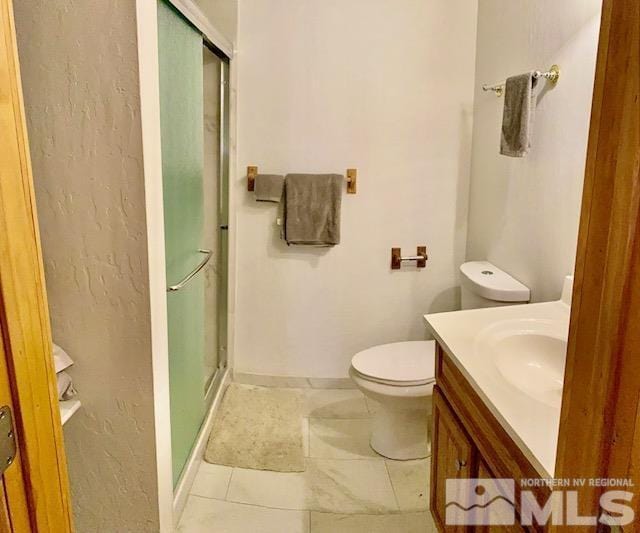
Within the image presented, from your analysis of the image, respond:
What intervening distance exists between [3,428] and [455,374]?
3.66 ft

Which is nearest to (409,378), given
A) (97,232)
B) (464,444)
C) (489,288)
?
(489,288)

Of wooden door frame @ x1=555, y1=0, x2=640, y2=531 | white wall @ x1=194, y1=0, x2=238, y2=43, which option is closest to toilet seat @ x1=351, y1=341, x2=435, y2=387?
wooden door frame @ x1=555, y1=0, x2=640, y2=531

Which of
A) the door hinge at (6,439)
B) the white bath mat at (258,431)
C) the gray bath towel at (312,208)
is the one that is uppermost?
the gray bath towel at (312,208)

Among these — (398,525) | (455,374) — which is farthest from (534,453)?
(398,525)

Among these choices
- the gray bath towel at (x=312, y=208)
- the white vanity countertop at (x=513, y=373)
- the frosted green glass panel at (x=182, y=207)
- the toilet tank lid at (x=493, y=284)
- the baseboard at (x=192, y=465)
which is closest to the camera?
the white vanity countertop at (x=513, y=373)

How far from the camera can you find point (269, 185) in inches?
104

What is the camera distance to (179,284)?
189 centimetres

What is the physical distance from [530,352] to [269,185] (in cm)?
155

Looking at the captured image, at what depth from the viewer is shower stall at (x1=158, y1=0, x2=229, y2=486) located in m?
1.77

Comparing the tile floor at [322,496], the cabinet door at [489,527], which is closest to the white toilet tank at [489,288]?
the tile floor at [322,496]

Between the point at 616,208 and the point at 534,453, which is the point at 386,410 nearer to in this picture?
the point at 534,453

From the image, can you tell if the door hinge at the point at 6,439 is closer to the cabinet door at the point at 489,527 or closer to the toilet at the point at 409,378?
the cabinet door at the point at 489,527

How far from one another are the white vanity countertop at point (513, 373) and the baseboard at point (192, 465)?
1.12 m

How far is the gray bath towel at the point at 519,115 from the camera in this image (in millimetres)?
1918
